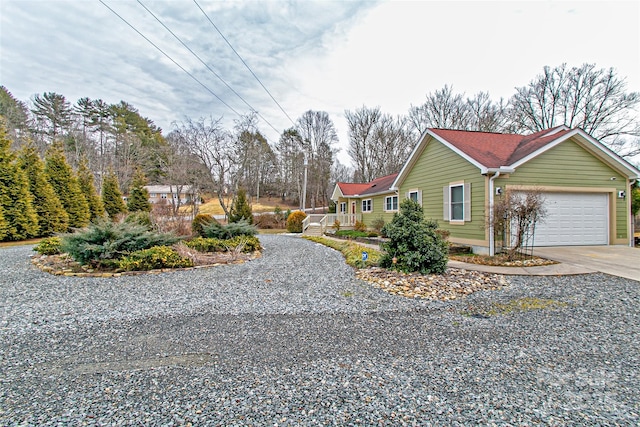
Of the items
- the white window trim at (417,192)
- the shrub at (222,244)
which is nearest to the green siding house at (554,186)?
the white window trim at (417,192)

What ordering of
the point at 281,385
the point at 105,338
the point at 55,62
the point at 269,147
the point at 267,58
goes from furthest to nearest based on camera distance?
the point at 269,147, the point at 267,58, the point at 55,62, the point at 105,338, the point at 281,385

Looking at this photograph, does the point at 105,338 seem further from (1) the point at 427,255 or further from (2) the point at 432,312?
(1) the point at 427,255

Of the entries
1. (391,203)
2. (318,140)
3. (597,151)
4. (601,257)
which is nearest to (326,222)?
(391,203)

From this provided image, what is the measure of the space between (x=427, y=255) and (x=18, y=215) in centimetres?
1727

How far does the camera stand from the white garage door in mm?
9078

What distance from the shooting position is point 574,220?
9258mm

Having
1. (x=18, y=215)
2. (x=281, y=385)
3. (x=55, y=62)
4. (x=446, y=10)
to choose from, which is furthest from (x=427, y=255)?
(x=18, y=215)

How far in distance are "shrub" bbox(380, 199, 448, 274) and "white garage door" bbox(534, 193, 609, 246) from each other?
517cm

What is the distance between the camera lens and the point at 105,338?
3.38 m

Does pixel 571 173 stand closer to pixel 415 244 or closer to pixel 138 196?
pixel 415 244

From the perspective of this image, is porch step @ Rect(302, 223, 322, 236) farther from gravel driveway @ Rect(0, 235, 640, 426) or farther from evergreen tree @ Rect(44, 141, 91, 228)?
gravel driveway @ Rect(0, 235, 640, 426)

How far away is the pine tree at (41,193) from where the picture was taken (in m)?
14.0

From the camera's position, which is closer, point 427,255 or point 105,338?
point 105,338

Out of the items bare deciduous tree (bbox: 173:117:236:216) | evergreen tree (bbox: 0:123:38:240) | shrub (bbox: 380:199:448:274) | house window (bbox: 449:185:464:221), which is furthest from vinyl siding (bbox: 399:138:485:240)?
evergreen tree (bbox: 0:123:38:240)
